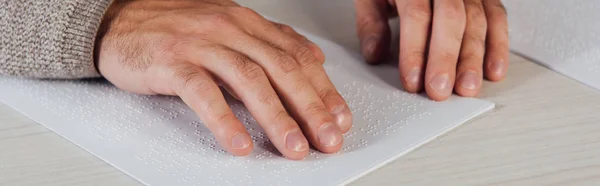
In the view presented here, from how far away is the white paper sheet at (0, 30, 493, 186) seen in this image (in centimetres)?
76

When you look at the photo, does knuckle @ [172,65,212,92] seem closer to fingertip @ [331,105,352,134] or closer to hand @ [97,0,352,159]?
hand @ [97,0,352,159]

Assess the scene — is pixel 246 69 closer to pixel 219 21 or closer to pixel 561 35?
pixel 219 21

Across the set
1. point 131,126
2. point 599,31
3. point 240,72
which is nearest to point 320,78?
point 240,72

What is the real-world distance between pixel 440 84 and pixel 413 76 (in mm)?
37

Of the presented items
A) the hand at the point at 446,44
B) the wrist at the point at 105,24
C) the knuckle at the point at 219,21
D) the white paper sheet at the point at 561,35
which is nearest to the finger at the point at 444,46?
the hand at the point at 446,44

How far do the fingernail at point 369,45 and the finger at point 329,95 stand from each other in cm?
13

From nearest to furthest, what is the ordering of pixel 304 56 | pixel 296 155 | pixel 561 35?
1. pixel 296 155
2. pixel 304 56
3. pixel 561 35

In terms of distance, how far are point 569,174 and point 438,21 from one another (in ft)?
0.89

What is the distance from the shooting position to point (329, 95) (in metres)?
0.85

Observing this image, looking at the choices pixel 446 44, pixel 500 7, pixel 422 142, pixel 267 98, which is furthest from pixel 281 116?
pixel 500 7

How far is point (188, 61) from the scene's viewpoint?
856 mm

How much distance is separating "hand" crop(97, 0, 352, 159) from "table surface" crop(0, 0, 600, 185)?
0.09m

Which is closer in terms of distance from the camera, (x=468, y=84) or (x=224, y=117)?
(x=224, y=117)

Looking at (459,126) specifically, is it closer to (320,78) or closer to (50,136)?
(320,78)
